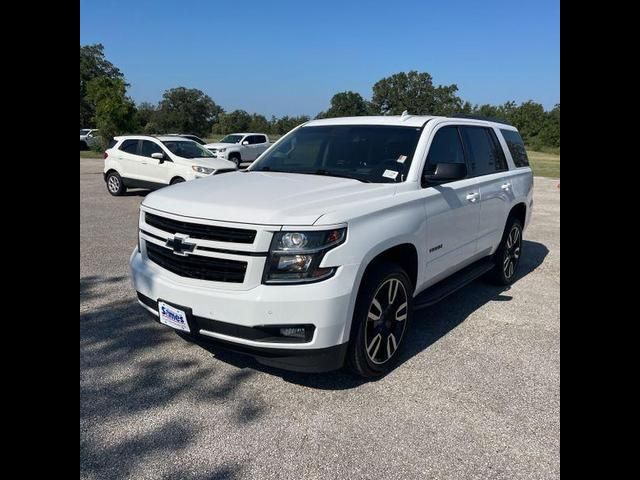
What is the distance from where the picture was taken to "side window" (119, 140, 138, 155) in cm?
1398

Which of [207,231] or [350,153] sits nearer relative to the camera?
[207,231]

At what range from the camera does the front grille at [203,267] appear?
Result: 302 centimetres

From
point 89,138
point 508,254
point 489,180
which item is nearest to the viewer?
point 489,180

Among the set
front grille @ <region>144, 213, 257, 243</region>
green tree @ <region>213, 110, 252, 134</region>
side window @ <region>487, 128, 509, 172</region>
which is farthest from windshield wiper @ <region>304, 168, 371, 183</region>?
green tree @ <region>213, 110, 252, 134</region>

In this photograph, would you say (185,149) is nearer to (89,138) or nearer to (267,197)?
(267,197)

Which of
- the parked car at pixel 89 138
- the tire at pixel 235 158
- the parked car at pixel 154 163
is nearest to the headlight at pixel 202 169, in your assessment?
the parked car at pixel 154 163

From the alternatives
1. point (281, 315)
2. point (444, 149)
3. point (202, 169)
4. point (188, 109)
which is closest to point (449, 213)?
point (444, 149)

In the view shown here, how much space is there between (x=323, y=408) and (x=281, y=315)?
2.49 ft

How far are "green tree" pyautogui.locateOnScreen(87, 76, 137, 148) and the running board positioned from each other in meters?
31.2

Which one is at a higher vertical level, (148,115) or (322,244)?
(148,115)

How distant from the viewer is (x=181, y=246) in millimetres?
3195
